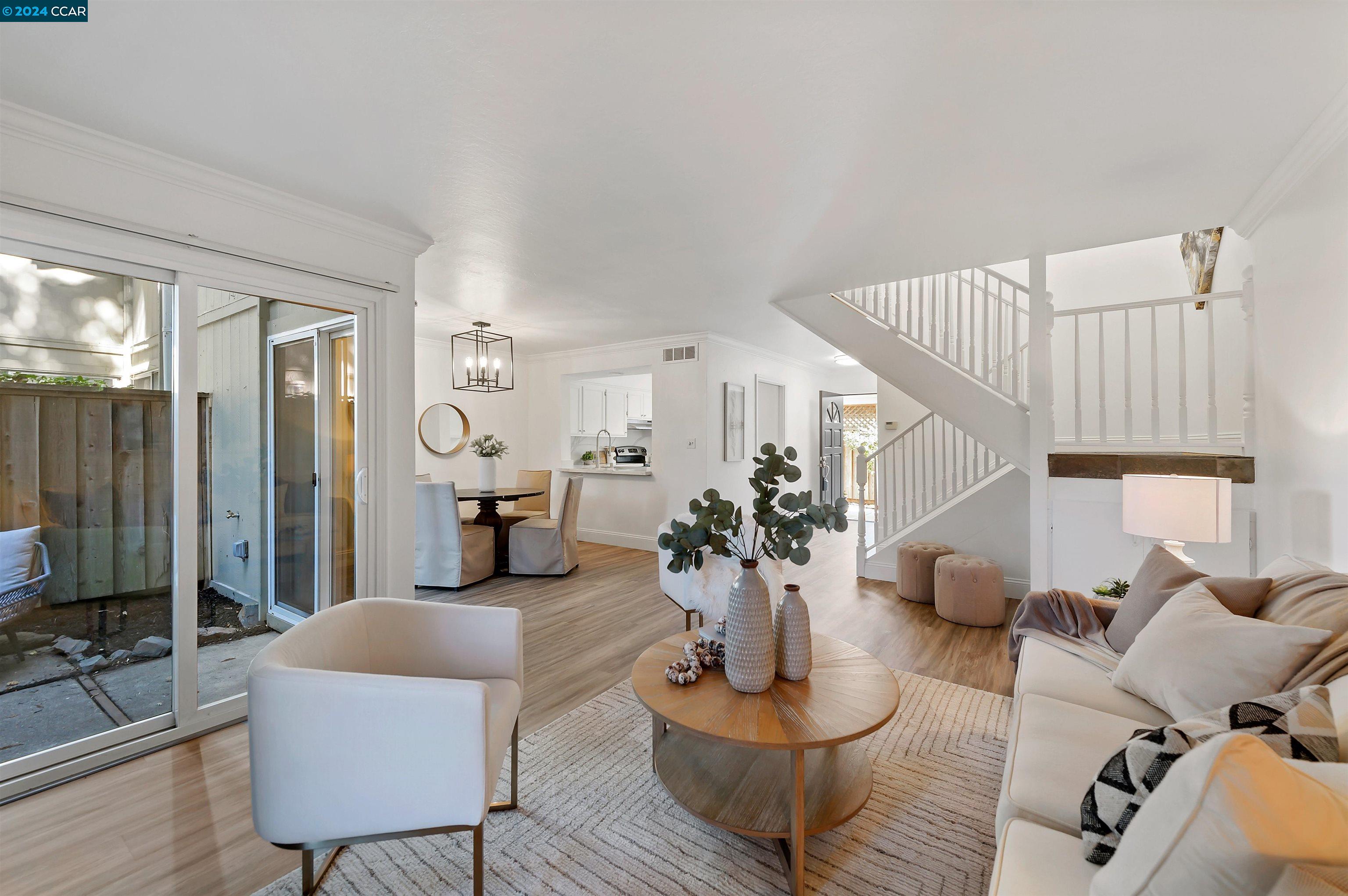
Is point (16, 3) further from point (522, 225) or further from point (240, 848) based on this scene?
point (240, 848)

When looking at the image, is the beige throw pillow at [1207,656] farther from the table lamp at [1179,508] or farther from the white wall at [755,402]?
the white wall at [755,402]

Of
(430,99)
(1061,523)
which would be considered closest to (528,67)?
(430,99)

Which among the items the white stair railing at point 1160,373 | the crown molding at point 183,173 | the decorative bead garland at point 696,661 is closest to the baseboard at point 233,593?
the crown molding at point 183,173

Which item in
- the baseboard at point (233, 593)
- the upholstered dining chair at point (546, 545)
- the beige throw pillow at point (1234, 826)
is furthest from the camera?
the upholstered dining chair at point (546, 545)

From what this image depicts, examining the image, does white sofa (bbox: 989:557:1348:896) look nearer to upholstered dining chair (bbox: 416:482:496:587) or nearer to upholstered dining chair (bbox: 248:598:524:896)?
upholstered dining chair (bbox: 248:598:524:896)

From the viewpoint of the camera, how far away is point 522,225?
115 inches

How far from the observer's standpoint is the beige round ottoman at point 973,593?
361 centimetres

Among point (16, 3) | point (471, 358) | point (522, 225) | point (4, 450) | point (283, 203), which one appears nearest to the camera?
point (16, 3)

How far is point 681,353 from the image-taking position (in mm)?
5918

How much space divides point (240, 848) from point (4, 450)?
5.49 ft

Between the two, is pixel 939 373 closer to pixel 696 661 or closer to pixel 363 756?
pixel 696 661

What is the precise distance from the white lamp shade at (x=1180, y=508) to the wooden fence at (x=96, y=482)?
415 centimetres

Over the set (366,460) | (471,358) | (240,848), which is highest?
(471,358)

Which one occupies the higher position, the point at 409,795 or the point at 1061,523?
the point at 1061,523
